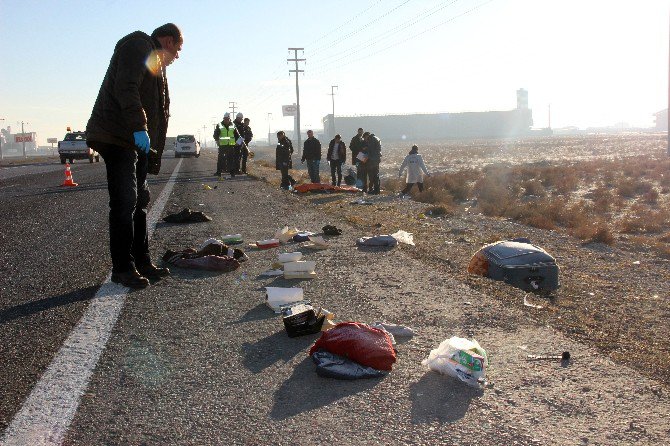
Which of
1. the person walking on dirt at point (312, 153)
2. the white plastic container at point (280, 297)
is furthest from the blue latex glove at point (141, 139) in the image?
the person walking on dirt at point (312, 153)

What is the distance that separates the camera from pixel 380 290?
5.14m

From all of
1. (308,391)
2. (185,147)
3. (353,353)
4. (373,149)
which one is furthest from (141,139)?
(185,147)

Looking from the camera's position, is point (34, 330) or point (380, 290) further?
point (380, 290)

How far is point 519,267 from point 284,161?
503 inches

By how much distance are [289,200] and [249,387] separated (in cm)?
1073

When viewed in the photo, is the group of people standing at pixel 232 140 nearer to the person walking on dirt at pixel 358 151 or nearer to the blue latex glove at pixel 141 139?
the person walking on dirt at pixel 358 151

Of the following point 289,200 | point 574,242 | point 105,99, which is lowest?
point 574,242

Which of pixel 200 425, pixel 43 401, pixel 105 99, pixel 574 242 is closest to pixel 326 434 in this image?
pixel 200 425

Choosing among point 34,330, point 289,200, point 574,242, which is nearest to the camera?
point 34,330

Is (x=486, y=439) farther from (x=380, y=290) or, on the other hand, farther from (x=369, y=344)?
(x=380, y=290)

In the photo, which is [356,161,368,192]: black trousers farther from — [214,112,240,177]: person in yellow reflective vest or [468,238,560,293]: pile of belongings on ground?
[468,238,560,293]: pile of belongings on ground

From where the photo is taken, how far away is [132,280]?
16.4 ft

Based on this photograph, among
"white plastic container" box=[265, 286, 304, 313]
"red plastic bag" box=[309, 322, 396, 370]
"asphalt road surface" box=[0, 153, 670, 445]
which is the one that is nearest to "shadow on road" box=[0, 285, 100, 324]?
"asphalt road surface" box=[0, 153, 670, 445]

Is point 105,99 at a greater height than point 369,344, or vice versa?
point 105,99
